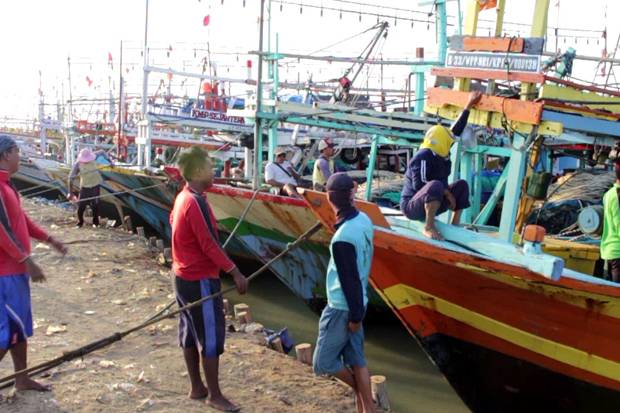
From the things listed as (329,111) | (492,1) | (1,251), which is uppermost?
(492,1)

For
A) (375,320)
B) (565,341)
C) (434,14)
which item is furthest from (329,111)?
(565,341)

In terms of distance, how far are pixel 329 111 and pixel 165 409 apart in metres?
5.32

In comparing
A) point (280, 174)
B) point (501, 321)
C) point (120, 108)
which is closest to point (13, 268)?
point (501, 321)

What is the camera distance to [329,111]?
8719mm

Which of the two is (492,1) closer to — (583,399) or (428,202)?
(428,202)

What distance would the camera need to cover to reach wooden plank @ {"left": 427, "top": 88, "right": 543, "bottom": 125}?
497 cm

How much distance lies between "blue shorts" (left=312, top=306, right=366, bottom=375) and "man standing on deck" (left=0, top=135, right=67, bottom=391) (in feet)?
6.18

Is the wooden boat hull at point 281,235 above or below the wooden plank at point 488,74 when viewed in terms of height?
below

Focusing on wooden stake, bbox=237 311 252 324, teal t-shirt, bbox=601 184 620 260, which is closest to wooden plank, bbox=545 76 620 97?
teal t-shirt, bbox=601 184 620 260

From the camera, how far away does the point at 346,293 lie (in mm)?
3754

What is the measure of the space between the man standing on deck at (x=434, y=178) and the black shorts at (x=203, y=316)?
1.93 m

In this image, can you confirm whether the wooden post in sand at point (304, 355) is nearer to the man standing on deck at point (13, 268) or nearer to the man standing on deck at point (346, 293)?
the man standing on deck at point (346, 293)

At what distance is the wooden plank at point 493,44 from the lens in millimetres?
5117

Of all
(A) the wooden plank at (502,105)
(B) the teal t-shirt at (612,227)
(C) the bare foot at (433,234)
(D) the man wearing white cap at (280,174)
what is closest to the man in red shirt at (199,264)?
(C) the bare foot at (433,234)
